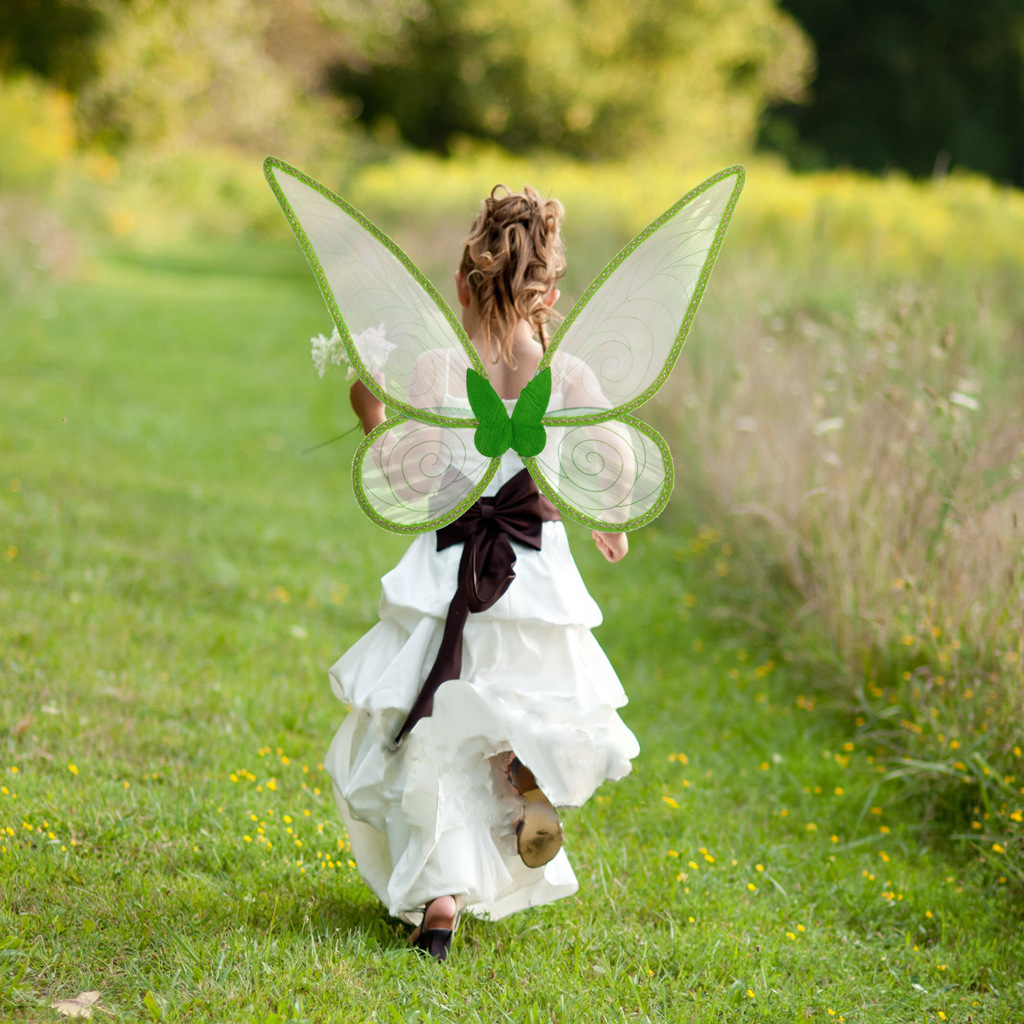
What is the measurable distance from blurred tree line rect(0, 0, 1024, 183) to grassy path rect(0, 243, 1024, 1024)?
17455 mm

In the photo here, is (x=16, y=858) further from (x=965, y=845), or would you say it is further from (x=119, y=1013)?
(x=965, y=845)

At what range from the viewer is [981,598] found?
385 cm

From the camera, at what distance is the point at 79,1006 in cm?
229

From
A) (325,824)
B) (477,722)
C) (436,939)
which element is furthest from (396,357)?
(325,824)

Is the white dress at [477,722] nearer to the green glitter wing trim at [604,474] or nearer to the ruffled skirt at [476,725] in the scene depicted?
the ruffled skirt at [476,725]

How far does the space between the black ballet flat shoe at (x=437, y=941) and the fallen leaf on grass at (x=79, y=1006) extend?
2.21 ft

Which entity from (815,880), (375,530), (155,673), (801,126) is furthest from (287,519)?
(801,126)

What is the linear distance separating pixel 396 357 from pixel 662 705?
7.91 ft

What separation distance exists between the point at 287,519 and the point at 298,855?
11.4 ft

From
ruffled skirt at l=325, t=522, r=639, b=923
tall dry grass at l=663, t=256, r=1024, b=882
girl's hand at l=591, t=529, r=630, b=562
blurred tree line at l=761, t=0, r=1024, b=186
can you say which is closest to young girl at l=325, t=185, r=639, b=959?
ruffled skirt at l=325, t=522, r=639, b=923

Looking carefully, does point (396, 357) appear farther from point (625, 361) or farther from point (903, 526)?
point (903, 526)

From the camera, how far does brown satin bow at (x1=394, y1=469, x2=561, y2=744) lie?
2498 mm

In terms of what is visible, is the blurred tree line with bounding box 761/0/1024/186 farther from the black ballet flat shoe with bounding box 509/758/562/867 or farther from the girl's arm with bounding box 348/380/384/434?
the black ballet flat shoe with bounding box 509/758/562/867

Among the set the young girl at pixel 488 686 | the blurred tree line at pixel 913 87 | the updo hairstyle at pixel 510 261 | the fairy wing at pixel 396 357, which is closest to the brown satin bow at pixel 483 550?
the young girl at pixel 488 686
